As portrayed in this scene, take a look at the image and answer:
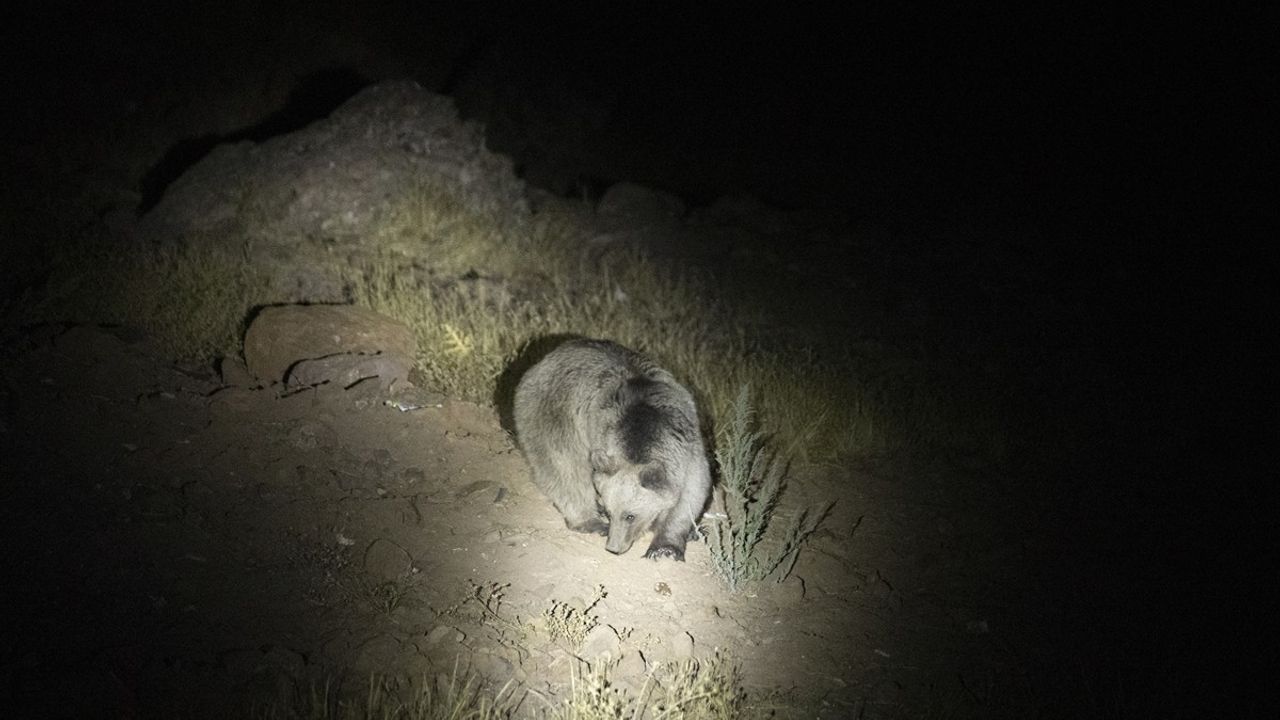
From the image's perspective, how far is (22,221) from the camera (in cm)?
1045

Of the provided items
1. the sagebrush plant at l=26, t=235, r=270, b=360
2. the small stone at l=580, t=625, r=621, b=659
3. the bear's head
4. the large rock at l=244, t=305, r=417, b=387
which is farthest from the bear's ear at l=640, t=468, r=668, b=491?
the sagebrush plant at l=26, t=235, r=270, b=360

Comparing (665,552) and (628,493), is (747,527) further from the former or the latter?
(628,493)

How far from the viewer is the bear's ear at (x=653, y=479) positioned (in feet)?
15.9

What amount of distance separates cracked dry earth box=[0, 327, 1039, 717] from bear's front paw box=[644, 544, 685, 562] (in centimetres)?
6

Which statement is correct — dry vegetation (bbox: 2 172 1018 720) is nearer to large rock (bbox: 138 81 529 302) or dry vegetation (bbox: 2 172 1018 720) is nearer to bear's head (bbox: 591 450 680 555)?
large rock (bbox: 138 81 529 302)

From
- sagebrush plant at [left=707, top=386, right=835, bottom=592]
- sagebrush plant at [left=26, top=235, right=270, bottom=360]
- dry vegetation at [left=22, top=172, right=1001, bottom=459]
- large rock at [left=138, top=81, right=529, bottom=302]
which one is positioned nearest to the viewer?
sagebrush plant at [left=707, top=386, right=835, bottom=592]

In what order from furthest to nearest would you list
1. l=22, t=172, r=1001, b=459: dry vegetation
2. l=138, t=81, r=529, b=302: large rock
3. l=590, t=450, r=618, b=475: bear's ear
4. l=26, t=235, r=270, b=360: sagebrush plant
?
l=138, t=81, r=529, b=302: large rock, l=26, t=235, r=270, b=360: sagebrush plant, l=22, t=172, r=1001, b=459: dry vegetation, l=590, t=450, r=618, b=475: bear's ear

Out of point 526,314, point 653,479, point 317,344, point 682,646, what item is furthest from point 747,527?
point 526,314

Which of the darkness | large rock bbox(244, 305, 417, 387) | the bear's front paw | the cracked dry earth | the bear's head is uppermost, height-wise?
the darkness

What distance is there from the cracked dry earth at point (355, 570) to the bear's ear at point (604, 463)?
61cm

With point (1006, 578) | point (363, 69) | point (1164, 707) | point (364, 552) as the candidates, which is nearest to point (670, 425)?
point (364, 552)

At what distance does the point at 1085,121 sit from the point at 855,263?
1186 centimetres

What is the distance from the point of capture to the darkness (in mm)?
7258

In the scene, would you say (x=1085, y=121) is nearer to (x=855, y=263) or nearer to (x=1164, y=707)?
(x=855, y=263)
